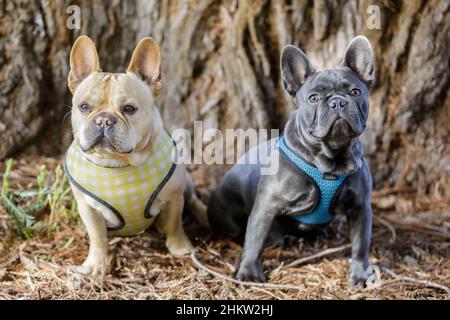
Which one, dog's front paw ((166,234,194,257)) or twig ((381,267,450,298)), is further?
dog's front paw ((166,234,194,257))

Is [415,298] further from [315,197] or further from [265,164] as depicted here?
[265,164]

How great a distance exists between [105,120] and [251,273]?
3.92 ft

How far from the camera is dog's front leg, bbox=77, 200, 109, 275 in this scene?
12.0 ft

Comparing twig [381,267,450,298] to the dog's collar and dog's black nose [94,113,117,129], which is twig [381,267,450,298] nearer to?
the dog's collar

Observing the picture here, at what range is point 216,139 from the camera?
500 centimetres

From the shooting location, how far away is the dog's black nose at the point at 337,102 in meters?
3.26

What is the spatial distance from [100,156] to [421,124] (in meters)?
2.52

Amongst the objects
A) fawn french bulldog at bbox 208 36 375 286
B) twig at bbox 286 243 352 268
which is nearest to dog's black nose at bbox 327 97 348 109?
fawn french bulldog at bbox 208 36 375 286

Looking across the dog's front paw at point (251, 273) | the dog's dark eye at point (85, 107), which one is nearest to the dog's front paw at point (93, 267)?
the dog's front paw at point (251, 273)

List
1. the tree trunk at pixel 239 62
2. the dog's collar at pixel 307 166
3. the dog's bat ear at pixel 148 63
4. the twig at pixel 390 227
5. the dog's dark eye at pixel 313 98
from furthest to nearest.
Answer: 1. the tree trunk at pixel 239 62
2. the twig at pixel 390 227
3. the dog's bat ear at pixel 148 63
4. the dog's collar at pixel 307 166
5. the dog's dark eye at pixel 313 98

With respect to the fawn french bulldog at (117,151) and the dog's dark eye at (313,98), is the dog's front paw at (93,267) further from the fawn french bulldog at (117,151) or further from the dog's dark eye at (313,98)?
the dog's dark eye at (313,98)

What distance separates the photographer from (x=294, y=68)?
357cm

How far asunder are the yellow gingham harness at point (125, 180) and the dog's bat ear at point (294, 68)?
2.70 feet

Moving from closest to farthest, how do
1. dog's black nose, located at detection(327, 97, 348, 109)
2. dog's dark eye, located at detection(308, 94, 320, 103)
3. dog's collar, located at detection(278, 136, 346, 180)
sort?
dog's black nose, located at detection(327, 97, 348, 109) → dog's dark eye, located at detection(308, 94, 320, 103) → dog's collar, located at detection(278, 136, 346, 180)
